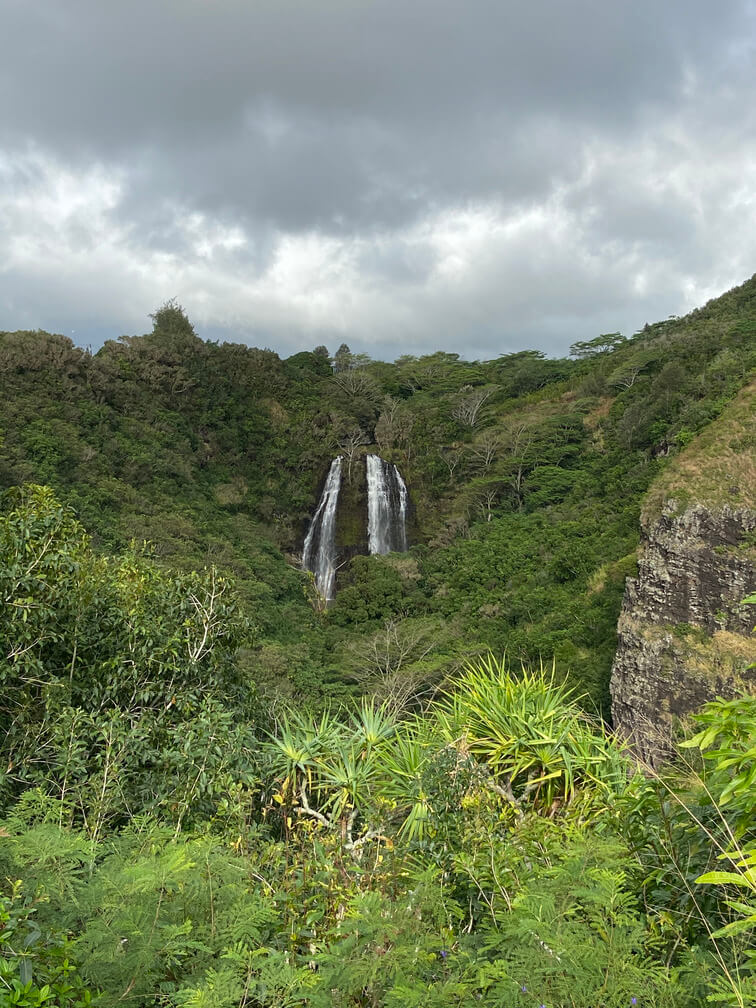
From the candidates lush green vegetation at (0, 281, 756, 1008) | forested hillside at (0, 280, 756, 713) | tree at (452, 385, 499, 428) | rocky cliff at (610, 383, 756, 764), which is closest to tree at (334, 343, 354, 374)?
A: forested hillside at (0, 280, 756, 713)

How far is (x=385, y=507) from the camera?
26922 mm

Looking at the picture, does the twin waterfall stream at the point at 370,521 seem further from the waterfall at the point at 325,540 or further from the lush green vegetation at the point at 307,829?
the lush green vegetation at the point at 307,829

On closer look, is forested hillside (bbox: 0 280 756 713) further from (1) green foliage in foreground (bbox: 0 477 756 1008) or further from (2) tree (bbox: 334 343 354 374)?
(1) green foliage in foreground (bbox: 0 477 756 1008)

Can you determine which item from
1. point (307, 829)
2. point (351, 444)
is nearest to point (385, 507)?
point (351, 444)

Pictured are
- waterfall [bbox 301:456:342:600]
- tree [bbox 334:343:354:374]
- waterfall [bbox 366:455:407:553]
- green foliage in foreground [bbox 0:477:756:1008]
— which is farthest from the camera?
tree [bbox 334:343:354:374]

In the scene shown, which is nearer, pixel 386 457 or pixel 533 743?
pixel 533 743

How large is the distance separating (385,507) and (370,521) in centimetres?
102

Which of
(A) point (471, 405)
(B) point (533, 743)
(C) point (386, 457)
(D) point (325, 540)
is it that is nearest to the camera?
(B) point (533, 743)

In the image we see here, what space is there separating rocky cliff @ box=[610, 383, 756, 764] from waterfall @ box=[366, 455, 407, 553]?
43.4ft

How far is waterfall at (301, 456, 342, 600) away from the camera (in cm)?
2561

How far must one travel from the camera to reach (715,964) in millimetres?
1487

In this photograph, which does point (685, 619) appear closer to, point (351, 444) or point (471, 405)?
point (351, 444)

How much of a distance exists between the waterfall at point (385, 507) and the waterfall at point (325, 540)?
1712 millimetres

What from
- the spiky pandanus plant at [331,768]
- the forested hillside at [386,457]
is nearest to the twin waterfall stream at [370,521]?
the forested hillside at [386,457]
